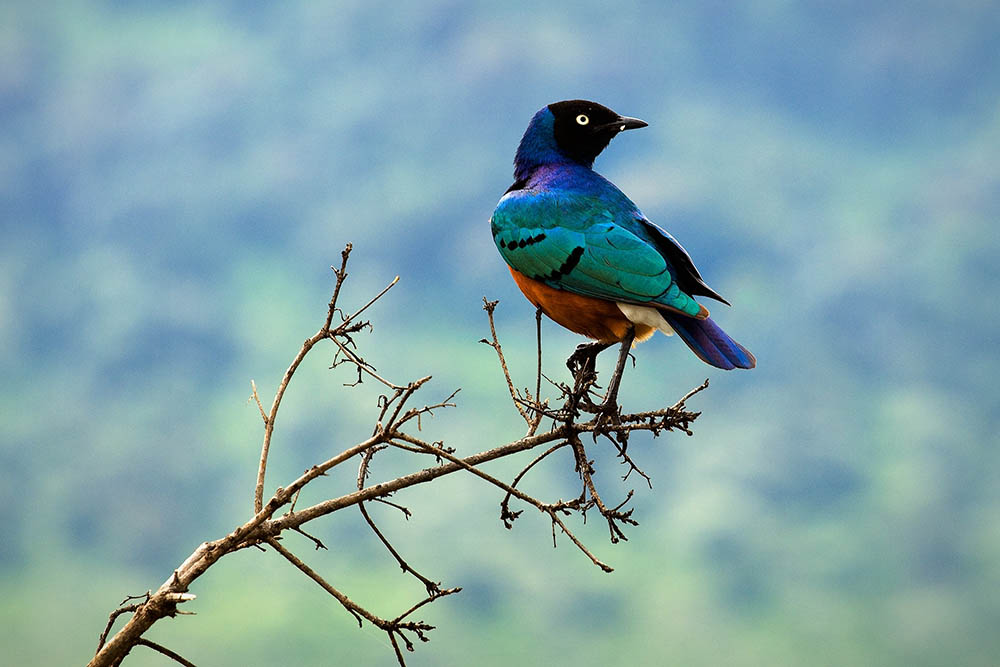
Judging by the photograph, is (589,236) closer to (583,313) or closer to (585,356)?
(583,313)

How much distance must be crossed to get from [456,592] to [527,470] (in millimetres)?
684

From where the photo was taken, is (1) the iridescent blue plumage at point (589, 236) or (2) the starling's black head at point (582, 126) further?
(2) the starling's black head at point (582, 126)

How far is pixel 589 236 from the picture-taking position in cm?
505

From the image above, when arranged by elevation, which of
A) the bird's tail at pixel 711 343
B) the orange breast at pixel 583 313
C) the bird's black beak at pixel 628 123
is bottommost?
the bird's tail at pixel 711 343

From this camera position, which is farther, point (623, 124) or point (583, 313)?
point (623, 124)

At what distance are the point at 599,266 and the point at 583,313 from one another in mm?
290

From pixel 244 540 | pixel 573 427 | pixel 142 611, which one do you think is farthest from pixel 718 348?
pixel 142 611

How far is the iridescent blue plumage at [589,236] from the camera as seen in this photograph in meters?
4.73

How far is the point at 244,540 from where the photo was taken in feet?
13.7

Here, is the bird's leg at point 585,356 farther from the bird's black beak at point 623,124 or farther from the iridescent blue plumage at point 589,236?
the bird's black beak at point 623,124

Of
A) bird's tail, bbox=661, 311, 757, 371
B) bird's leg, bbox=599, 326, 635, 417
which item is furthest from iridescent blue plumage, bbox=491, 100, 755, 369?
bird's leg, bbox=599, 326, 635, 417

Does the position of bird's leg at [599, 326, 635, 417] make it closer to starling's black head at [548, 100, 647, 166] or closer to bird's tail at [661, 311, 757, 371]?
bird's tail at [661, 311, 757, 371]

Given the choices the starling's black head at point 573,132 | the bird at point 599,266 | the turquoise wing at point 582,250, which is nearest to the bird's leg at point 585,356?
the bird at point 599,266

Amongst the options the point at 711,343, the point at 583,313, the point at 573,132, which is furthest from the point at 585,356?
the point at 573,132
